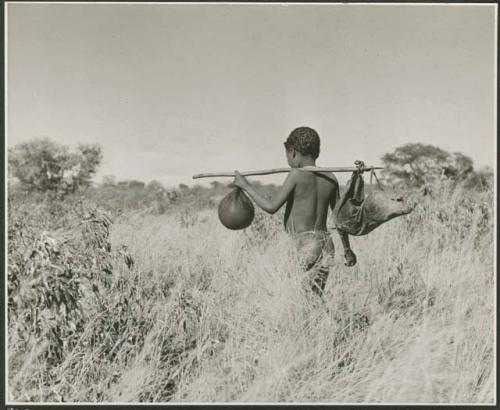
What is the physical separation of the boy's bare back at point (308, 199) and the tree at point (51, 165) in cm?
867

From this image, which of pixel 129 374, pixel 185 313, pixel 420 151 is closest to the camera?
pixel 129 374

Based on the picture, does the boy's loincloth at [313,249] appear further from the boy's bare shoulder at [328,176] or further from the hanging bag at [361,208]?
the boy's bare shoulder at [328,176]

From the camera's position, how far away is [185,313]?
3.09 metres

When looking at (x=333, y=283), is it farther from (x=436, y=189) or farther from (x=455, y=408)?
(x=436, y=189)

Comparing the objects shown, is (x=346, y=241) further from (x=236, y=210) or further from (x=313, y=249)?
(x=236, y=210)

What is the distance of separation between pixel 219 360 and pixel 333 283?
1.01 meters

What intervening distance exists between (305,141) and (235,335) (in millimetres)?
1322

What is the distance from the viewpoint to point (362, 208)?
3.18 m

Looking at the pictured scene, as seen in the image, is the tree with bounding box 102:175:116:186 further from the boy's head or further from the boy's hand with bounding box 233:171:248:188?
the boy's head

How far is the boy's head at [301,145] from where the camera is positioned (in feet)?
10.6

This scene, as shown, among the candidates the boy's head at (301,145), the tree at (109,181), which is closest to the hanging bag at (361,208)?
the boy's head at (301,145)

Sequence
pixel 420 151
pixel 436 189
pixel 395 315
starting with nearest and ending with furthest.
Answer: pixel 395 315
pixel 436 189
pixel 420 151

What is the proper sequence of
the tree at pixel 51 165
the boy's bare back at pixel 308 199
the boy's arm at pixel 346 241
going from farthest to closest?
the tree at pixel 51 165
the boy's arm at pixel 346 241
the boy's bare back at pixel 308 199

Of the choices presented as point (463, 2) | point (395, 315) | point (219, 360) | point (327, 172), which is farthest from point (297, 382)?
point (463, 2)
